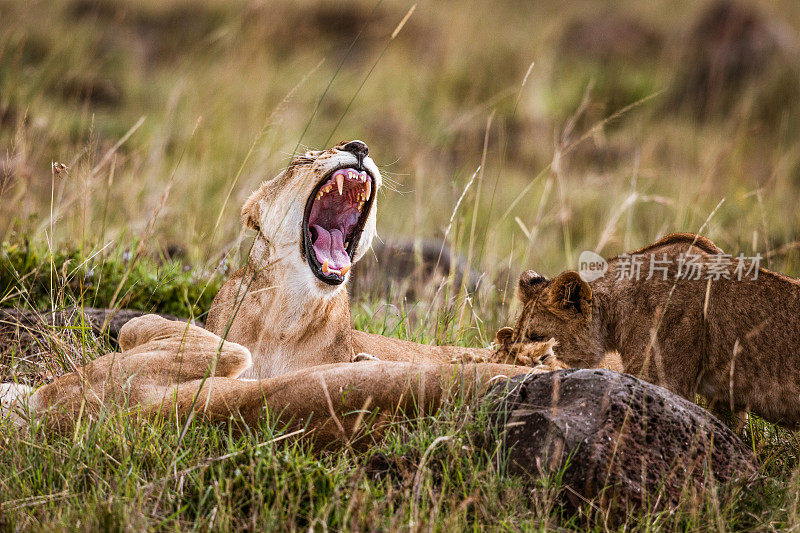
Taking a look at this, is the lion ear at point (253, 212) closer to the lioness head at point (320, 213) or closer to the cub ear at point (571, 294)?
the lioness head at point (320, 213)

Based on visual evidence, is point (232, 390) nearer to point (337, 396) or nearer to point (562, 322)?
point (337, 396)

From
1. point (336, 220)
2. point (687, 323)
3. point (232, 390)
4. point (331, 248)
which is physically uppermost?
point (336, 220)

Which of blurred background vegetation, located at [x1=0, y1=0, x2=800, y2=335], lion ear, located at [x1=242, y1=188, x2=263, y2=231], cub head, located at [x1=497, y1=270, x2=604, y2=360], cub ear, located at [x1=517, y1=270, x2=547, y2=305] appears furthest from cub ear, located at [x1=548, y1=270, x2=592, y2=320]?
blurred background vegetation, located at [x1=0, y1=0, x2=800, y2=335]

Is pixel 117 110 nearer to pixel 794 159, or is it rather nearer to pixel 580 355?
pixel 794 159

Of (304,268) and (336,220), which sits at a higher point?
(336,220)

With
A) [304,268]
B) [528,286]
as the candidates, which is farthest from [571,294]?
[304,268]

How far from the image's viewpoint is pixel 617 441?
10.3ft

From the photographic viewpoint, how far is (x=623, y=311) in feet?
15.3

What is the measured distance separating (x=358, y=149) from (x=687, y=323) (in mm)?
1717

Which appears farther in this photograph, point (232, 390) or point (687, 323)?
point (687, 323)

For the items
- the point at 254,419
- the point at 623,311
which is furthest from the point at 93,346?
the point at 623,311

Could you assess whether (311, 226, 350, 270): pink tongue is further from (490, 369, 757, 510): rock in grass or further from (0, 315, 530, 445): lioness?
(490, 369, 757, 510): rock in grass

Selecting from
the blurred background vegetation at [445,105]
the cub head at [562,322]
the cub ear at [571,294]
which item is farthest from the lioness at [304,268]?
the blurred background vegetation at [445,105]

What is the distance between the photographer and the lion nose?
14.6 feet
